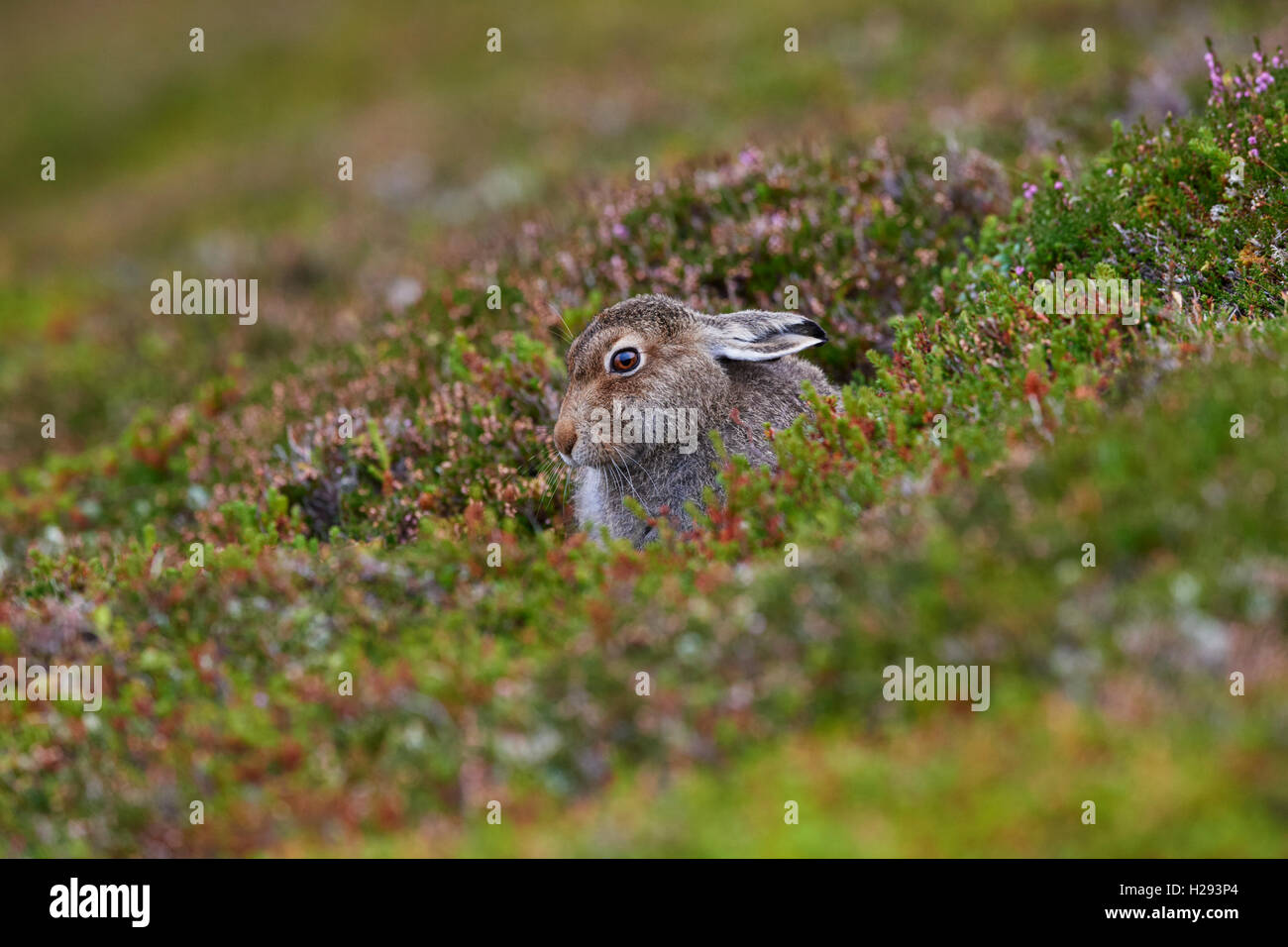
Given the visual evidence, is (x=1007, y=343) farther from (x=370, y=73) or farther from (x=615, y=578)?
(x=370, y=73)

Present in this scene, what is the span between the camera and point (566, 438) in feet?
26.9

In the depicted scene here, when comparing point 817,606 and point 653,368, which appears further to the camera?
point 653,368

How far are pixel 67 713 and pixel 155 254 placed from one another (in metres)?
16.8

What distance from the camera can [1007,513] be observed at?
567cm

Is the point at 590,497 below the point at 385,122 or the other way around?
below

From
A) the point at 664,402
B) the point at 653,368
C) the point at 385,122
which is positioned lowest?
the point at 664,402

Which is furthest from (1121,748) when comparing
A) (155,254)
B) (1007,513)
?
(155,254)

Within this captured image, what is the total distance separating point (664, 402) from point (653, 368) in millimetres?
267
